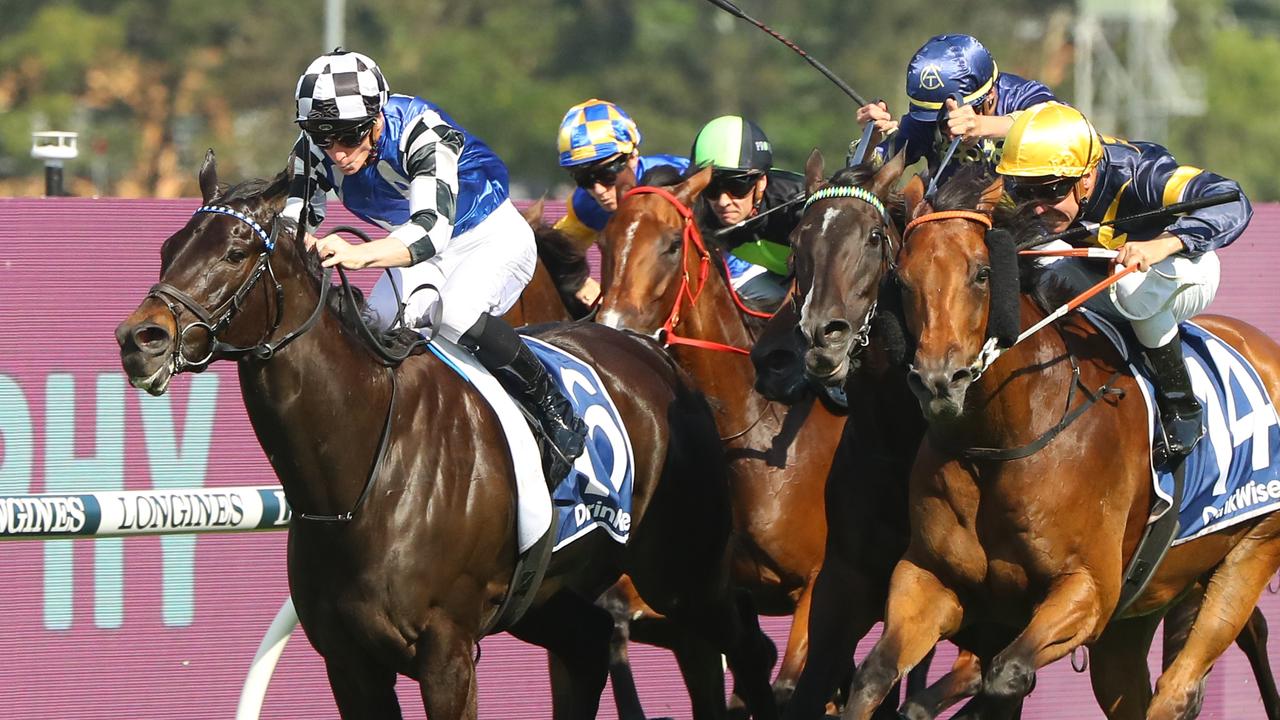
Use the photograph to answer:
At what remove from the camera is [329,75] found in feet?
16.7

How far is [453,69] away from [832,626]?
3422 cm

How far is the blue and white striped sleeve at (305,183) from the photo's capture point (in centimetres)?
509

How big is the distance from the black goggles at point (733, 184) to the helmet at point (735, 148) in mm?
40

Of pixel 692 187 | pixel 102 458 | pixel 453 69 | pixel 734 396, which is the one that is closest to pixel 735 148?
pixel 692 187

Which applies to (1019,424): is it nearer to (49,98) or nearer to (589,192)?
(589,192)

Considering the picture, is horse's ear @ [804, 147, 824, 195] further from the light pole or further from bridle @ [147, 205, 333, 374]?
the light pole

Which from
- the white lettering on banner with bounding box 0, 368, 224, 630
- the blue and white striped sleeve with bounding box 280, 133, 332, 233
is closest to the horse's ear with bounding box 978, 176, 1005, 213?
the blue and white striped sleeve with bounding box 280, 133, 332, 233

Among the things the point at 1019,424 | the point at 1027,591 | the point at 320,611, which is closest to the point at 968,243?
the point at 1019,424

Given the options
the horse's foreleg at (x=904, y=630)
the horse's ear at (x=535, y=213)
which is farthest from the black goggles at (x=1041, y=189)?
the horse's ear at (x=535, y=213)

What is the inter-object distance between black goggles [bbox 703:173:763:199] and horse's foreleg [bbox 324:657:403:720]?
236 centimetres

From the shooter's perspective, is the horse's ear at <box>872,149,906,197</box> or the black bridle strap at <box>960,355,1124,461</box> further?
the horse's ear at <box>872,149,906,197</box>

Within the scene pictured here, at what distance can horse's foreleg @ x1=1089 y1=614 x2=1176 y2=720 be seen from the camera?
625 centimetres

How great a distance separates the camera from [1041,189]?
534 cm

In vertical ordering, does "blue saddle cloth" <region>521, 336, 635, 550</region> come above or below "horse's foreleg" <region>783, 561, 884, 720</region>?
Result: above
